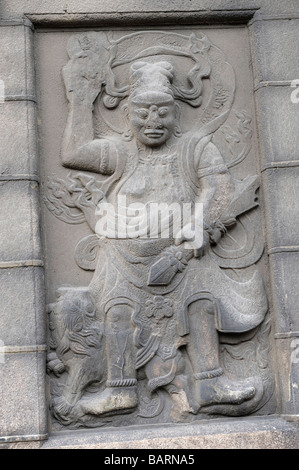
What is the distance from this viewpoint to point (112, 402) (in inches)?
177

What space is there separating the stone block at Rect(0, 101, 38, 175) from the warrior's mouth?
81cm

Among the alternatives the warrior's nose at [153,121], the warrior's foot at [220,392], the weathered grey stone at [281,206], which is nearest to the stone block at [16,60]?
the warrior's nose at [153,121]

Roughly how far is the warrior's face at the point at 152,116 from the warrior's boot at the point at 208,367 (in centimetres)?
124

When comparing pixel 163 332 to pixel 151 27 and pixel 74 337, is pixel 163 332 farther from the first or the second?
pixel 151 27

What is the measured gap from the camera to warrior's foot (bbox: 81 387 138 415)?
4492 millimetres

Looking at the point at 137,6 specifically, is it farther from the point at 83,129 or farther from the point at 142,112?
the point at 83,129

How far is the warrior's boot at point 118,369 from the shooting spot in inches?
177

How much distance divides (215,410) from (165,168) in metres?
1.76

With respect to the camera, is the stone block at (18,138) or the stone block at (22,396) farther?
the stone block at (18,138)

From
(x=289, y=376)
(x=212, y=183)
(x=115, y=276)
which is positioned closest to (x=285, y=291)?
(x=289, y=376)

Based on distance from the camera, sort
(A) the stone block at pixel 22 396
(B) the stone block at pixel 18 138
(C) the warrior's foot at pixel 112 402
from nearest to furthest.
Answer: (A) the stone block at pixel 22 396, (C) the warrior's foot at pixel 112 402, (B) the stone block at pixel 18 138

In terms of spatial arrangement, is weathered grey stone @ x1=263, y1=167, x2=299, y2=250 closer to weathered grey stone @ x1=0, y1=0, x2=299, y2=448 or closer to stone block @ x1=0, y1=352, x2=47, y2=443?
weathered grey stone @ x1=0, y1=0, x2=299, y2=448

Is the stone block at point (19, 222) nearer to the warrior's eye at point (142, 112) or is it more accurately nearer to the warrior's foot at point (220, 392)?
the warrior's eye at point (142, 112)
